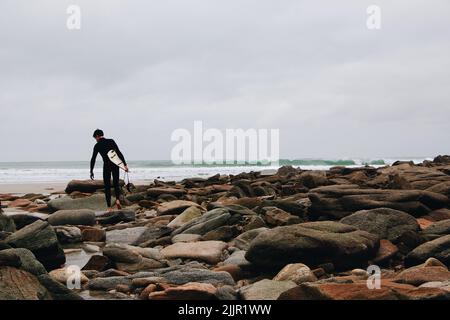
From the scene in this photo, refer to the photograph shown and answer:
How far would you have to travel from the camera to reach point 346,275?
553cm

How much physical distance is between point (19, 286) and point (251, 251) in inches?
104

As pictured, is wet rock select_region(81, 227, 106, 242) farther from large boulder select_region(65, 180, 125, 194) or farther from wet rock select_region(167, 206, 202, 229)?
large boulder select_region(65, 180, 125, 194)

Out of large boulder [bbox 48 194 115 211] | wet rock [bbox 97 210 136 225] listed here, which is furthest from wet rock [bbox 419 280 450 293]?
large boulder [bbox 48 194 115 211]

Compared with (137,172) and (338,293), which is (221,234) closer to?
(338,293)

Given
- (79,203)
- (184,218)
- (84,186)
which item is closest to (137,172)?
(84,186)

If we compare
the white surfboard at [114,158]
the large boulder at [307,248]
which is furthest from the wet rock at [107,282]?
the white surfboard at [114,158]

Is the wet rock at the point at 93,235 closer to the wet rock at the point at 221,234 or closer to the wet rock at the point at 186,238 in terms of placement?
the wet rock at the point at 186,238

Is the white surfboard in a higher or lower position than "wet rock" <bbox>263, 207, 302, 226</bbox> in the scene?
higher

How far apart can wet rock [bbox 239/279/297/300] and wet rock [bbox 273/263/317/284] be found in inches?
13.1

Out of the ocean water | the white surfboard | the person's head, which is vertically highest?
the person's head

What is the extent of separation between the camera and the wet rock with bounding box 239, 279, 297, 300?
4.46 meters

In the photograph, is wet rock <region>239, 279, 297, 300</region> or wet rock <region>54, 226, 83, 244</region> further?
wet rock <region>54, 226, 83, 244</region>

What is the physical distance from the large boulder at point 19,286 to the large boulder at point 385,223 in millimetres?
4324
